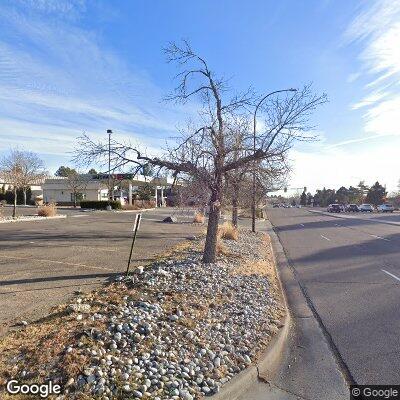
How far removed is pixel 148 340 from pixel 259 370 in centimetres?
139

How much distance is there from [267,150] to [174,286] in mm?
4249

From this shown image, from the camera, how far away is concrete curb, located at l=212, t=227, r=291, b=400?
3.88 m

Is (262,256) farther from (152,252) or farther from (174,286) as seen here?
(174,286)

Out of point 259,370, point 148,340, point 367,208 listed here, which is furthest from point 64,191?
point 259,370

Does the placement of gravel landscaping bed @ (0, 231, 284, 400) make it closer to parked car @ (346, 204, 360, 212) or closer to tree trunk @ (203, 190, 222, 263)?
tree trunk @ (203, 190, 222, 263)

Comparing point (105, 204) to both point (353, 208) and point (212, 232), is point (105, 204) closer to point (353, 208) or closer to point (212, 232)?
point (212, 232)

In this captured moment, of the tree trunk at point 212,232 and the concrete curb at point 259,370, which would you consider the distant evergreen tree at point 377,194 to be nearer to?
the tree trunk at point 212,232

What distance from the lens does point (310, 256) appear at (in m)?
14.3

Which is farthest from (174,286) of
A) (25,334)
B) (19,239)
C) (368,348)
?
(19,239)

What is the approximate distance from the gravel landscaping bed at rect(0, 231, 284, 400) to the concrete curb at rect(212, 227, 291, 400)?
0.09 meters

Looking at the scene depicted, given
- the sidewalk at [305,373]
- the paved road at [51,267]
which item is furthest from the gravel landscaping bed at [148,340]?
the paved road at [51,267]

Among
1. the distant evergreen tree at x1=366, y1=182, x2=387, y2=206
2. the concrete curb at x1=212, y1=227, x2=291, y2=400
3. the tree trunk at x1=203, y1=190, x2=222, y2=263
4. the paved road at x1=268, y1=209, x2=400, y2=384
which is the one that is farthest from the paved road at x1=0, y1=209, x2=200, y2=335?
the distant evergreen tree at x1=366, y1=182, x2=387, y2=206

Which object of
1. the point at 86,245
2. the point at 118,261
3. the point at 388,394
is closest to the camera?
the point at 388,394

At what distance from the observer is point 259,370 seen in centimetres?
441
